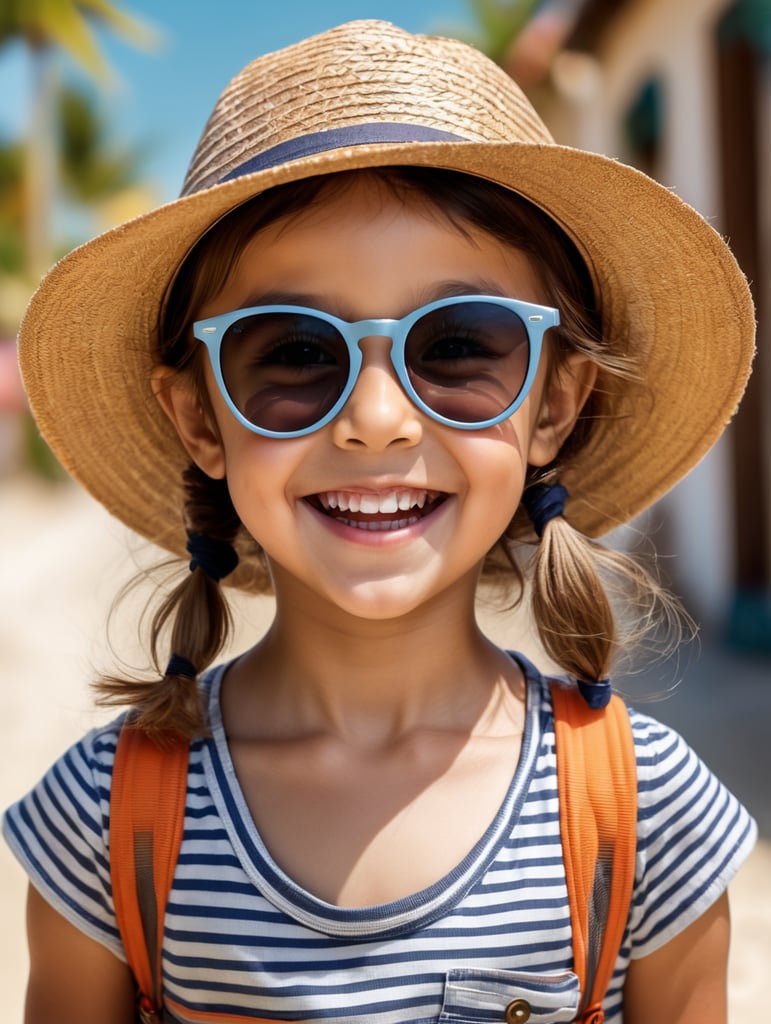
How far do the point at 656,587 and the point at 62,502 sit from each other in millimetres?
18455

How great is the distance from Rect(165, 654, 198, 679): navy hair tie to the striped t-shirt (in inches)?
5.5

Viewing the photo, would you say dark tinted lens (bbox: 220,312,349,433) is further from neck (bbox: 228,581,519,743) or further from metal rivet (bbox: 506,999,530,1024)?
metal rivet (bbox: 506,999,530,1024)

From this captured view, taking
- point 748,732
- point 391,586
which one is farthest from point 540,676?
point 748,732

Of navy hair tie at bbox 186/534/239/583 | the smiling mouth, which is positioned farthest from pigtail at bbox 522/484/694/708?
navy hair tie at bbox 186/534/239/583

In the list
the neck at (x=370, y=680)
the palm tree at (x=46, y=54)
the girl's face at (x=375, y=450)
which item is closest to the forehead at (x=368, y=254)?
the girl's face at (x=375, y=450)

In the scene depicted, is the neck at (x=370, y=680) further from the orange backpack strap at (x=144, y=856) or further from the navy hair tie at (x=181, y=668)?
the orange backpack strap at (x=144, y=856)

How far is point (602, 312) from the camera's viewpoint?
202 cm

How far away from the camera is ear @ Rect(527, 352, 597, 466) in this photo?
6.42 ft

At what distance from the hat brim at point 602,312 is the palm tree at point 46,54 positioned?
75.5 ft

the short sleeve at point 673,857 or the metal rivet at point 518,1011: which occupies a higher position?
the short sleeve at point 673,857

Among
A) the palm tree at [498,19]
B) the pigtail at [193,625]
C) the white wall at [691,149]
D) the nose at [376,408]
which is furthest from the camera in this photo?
the palm tree at [498,19]

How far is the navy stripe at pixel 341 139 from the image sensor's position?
5.50 feet

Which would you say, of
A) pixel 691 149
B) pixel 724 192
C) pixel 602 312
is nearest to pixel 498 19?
pixel 691 149

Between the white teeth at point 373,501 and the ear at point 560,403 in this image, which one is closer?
the white teeth at point 373,501
